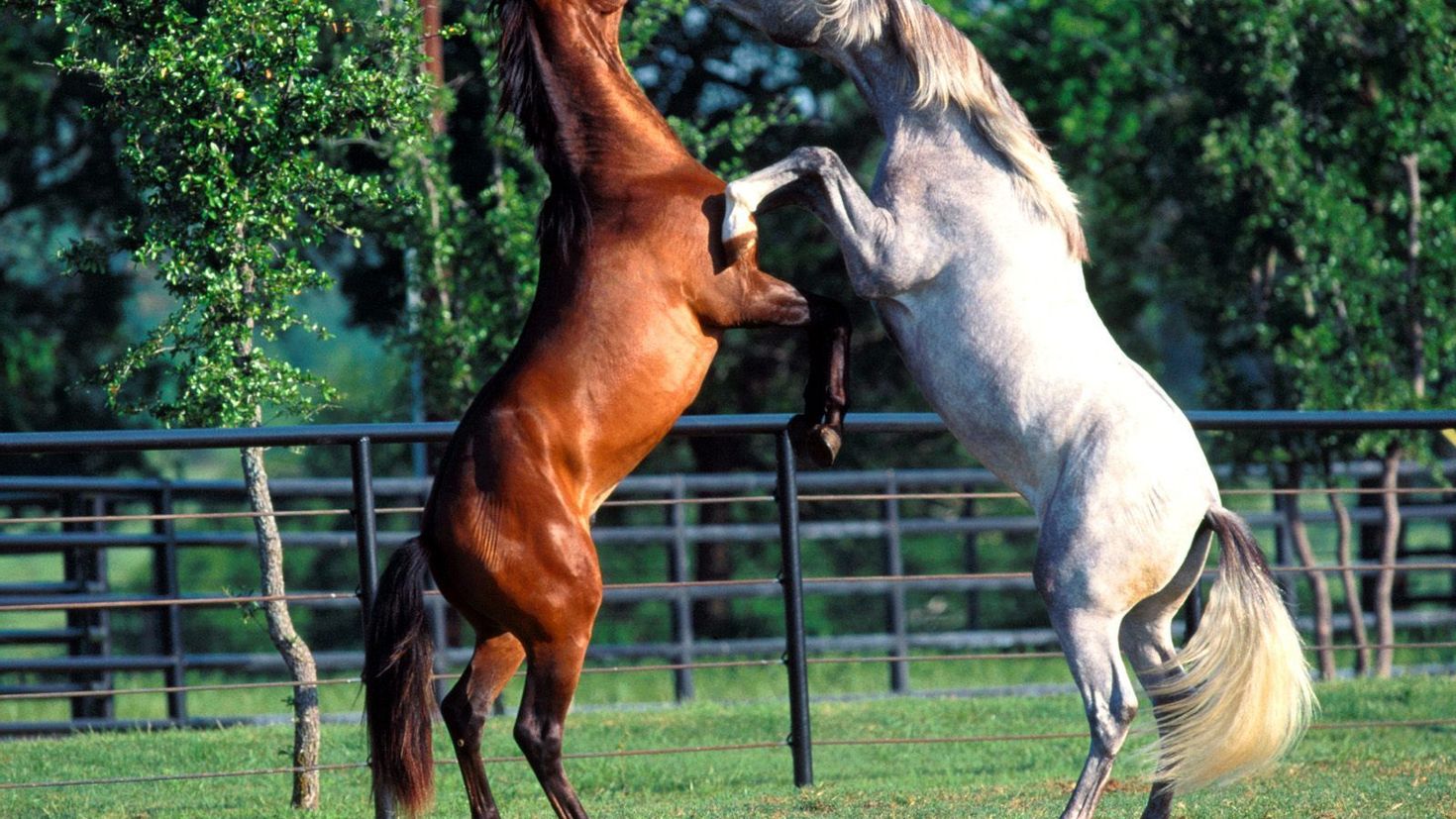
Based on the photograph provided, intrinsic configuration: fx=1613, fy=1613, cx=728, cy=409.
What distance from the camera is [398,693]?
393cm

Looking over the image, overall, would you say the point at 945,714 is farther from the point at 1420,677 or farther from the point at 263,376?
the point at 263,376

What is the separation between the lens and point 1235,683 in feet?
12.6

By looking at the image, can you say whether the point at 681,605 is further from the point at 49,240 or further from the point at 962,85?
the point at 49,240

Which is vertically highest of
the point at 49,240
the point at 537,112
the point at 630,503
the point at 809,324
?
the point at 537,112

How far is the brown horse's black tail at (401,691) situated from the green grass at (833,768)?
32.8 inches

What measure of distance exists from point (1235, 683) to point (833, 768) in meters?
2.42

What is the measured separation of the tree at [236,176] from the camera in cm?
491

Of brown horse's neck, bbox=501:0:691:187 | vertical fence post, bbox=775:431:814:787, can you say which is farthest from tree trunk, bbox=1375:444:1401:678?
brown horse's neck, bbox=501:0:691:187

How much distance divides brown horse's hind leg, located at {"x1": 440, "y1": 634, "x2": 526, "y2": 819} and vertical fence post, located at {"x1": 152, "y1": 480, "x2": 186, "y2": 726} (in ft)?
12.7

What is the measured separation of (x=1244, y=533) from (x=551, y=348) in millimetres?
1725

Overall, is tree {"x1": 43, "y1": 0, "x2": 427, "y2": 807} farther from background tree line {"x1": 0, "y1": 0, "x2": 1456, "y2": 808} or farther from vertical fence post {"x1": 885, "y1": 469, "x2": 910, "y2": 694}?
vertical fence post {"x1": 885, "y1": 469, "x2": 910, "y2": 694}

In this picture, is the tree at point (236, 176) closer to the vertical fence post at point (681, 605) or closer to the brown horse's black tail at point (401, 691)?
the brown horse's black tail at point (401, 691)

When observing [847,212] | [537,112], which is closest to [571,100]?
[537,112]

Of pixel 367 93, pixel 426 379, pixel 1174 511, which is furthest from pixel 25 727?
pixel 1174 511
